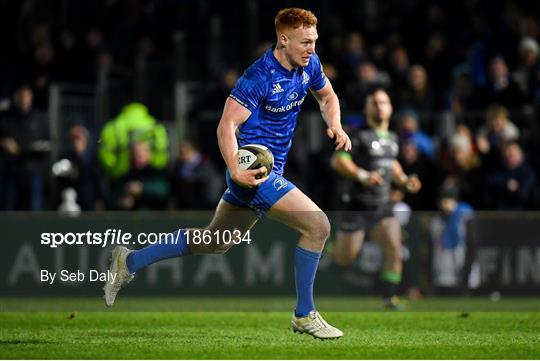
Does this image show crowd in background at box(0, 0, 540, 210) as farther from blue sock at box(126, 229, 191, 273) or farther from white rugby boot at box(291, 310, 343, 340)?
white rugby boot at box(291, 310, 343, 340)

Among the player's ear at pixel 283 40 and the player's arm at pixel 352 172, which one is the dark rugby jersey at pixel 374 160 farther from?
the player's ear at pixel 283 40

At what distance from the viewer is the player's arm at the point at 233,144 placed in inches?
436

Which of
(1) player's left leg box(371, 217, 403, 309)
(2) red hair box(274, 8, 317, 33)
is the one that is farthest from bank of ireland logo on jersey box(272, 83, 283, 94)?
(1) player's left leg box(371, 217, 403, 309)

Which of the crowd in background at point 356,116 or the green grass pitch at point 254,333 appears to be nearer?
the green grass pitch at point 254,333

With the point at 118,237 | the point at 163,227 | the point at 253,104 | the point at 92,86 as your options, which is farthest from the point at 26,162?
the point at 253,104

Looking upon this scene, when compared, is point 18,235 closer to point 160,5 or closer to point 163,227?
point 163,227

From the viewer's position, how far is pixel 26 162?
795 inches

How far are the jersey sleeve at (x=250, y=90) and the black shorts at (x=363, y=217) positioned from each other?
15.7 feet

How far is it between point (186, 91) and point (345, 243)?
20.9 ft

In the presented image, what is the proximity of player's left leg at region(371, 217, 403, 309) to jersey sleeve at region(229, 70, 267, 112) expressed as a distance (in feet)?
16.3

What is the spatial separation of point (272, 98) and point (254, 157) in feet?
1.60

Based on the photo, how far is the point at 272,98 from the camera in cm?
1139

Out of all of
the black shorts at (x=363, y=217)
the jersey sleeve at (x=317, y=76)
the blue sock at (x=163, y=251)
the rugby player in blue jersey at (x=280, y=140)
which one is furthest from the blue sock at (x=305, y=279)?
the black shorts at (x=363, y=217)

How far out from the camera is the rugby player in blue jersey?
11.2 meters
